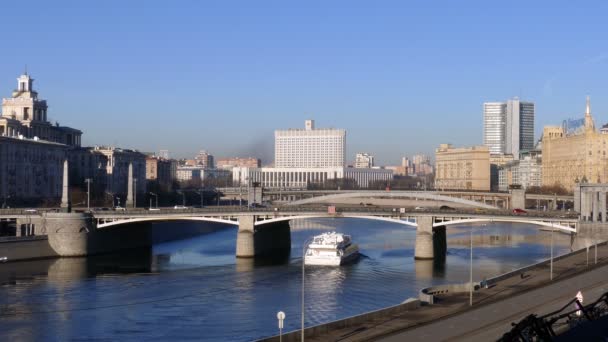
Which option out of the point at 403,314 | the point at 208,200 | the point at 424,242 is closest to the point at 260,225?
the point at 424,242

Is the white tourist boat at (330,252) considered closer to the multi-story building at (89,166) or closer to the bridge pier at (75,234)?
the bridge pier at (75,234)

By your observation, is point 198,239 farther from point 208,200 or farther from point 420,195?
point 208,200

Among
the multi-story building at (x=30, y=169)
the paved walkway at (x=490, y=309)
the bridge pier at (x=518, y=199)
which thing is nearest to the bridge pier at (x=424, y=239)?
the paved walkway at (x=490, y=309)

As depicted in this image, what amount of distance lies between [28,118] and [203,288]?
287 feet

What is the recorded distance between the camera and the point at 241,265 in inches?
2685

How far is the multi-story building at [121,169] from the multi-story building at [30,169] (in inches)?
674

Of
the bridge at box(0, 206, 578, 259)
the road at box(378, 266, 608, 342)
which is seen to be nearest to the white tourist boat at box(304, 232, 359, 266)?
the bridge at box(0, 206, 578, 259)

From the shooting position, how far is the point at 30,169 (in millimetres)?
117250

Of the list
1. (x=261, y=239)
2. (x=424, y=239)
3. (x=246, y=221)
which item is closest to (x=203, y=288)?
(x=246, y=221)

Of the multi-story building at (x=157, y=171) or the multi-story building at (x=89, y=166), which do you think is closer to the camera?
the multi-story building at (x=89, y=166)

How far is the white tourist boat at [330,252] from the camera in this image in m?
69.8

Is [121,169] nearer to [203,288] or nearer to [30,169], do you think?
[30,169]

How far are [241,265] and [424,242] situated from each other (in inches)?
578

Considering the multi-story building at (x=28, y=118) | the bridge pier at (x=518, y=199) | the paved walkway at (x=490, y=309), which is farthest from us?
the multi-story building at (x=28, y=118)
